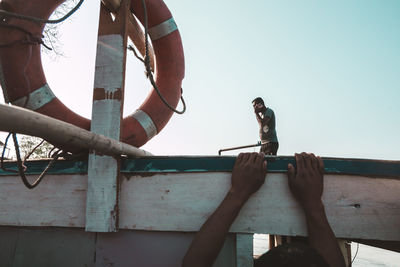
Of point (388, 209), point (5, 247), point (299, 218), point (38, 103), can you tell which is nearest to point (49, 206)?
point (5, 247)

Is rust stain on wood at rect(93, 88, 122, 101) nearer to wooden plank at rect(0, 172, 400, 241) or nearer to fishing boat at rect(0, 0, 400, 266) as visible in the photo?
fishing boat at rect(0, 0, 400, 266)

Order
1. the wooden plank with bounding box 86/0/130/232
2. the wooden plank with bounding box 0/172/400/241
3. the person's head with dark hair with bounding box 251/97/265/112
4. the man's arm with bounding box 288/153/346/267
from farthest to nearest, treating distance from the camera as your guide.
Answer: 1. the person's head with dark hair with bounding box 251/97/265/112
2. the wooden plank with bounding box 86/0/130/232
3. the wooden plank with bounding box 0/172/400/241
4. the man's arm with bounding box 288/153/346/267

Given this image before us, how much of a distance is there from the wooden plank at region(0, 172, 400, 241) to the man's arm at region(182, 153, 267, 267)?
0.07 metres

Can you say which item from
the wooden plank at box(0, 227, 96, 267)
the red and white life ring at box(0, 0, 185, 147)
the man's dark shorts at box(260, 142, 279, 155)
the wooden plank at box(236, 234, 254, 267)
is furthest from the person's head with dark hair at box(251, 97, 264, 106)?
the wooden plank at box(0, 227, 96, 267)

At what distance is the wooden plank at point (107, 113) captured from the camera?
119 centimetres

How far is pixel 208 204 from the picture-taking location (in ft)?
3.80

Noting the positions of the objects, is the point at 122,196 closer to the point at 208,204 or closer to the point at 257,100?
the point at 208,204

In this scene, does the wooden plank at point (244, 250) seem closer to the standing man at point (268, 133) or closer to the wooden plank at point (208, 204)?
the wooden plank at point (208, 204)

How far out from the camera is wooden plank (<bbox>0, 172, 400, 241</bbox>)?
109 centimetres

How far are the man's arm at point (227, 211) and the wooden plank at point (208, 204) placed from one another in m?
0.07

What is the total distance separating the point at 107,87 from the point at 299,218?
3.79 ft

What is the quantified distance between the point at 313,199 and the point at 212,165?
45 cm

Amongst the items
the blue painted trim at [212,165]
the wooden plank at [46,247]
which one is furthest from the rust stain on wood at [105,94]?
the wooden plank at [46,247]

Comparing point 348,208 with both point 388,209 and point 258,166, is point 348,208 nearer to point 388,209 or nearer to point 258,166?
point 388,209
